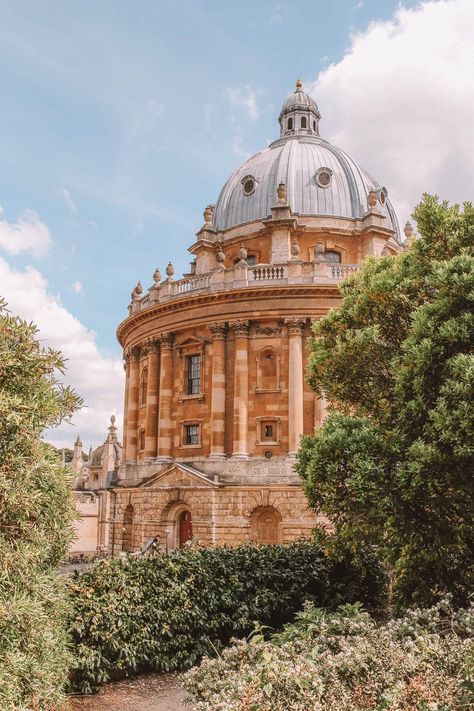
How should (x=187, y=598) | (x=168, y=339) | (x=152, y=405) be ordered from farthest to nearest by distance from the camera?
(x=152, y=405) → (x=168, y=339) → (x=187, y=598)

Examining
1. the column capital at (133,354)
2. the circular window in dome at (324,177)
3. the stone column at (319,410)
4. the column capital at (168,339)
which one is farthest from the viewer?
the circular window in dome at (324,177)

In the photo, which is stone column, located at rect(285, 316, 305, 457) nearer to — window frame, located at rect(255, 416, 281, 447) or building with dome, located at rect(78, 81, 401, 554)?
building with dome, located at rect(78, 81, 401, 554)

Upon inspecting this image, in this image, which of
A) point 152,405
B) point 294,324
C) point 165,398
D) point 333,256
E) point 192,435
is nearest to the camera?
point 294,324

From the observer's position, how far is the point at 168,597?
42.8 feet

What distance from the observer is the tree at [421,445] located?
11.2m

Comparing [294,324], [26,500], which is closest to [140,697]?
[26,500]

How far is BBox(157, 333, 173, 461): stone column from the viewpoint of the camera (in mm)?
31562

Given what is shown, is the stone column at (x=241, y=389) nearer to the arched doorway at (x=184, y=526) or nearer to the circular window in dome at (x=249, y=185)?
the arched doorway at (x=184, y=526)

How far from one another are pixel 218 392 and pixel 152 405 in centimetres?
485

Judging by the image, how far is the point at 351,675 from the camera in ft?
21.3

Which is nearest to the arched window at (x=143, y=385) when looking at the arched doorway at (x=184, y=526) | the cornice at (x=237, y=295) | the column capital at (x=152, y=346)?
the column capital at (x=152, y=346)

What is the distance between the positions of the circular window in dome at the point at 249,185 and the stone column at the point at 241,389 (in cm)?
1099

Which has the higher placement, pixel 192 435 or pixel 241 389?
pixel 241 389

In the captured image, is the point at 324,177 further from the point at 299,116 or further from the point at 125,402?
the point at 125,402
